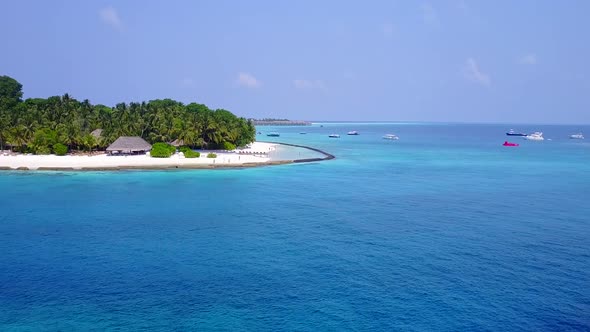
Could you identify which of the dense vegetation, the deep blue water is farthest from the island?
the deep blue water

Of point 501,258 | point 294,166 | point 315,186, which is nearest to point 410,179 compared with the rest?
point 315,186

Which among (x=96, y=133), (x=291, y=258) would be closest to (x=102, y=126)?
(x=96, y=133)

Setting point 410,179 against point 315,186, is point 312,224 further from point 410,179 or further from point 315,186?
point 410,179

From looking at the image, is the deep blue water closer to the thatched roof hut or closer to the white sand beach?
the white sand beach

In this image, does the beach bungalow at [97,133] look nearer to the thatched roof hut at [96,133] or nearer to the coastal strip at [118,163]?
the thatched roof hut at [96,133]

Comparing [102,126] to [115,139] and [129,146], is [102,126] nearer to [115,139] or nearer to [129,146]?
[115,139]
